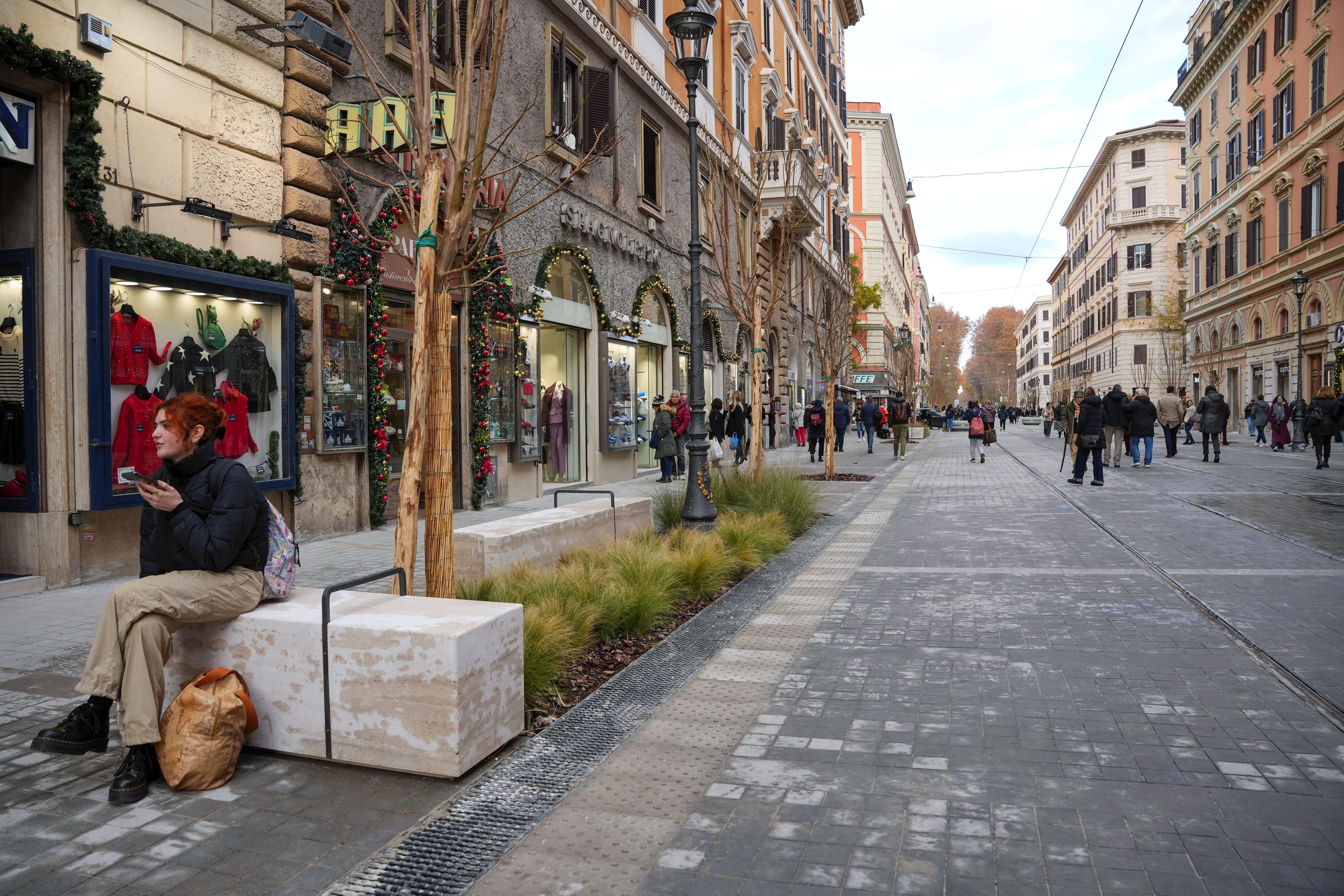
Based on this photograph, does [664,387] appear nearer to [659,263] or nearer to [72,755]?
[659,263]

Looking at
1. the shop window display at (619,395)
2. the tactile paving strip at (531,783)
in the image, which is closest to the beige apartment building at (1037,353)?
the shop window display at (619,395)

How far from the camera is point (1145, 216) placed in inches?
2945

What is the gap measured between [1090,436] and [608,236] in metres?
9.75

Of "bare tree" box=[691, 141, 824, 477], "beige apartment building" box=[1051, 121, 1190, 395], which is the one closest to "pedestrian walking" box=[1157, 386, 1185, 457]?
"bare tree" box=[691, 141, 824, 477]

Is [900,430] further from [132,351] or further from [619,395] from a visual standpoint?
[132,351]

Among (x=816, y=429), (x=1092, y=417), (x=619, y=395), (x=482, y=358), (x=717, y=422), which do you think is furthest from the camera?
(x=816, y=429)

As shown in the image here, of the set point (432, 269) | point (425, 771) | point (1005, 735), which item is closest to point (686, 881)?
point (425, 771)

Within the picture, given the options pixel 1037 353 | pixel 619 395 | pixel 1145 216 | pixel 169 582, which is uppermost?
pixel 1145 216

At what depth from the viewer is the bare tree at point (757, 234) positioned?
55.1 ft

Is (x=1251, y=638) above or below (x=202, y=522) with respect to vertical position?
below

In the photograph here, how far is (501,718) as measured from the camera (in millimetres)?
4332

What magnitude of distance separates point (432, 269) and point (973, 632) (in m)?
4.18

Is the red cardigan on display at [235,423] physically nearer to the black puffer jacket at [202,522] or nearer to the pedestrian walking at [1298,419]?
the black puffer jacket at [202,522]

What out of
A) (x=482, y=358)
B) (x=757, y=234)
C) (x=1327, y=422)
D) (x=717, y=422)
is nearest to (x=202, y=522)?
(x=482, y=358)
